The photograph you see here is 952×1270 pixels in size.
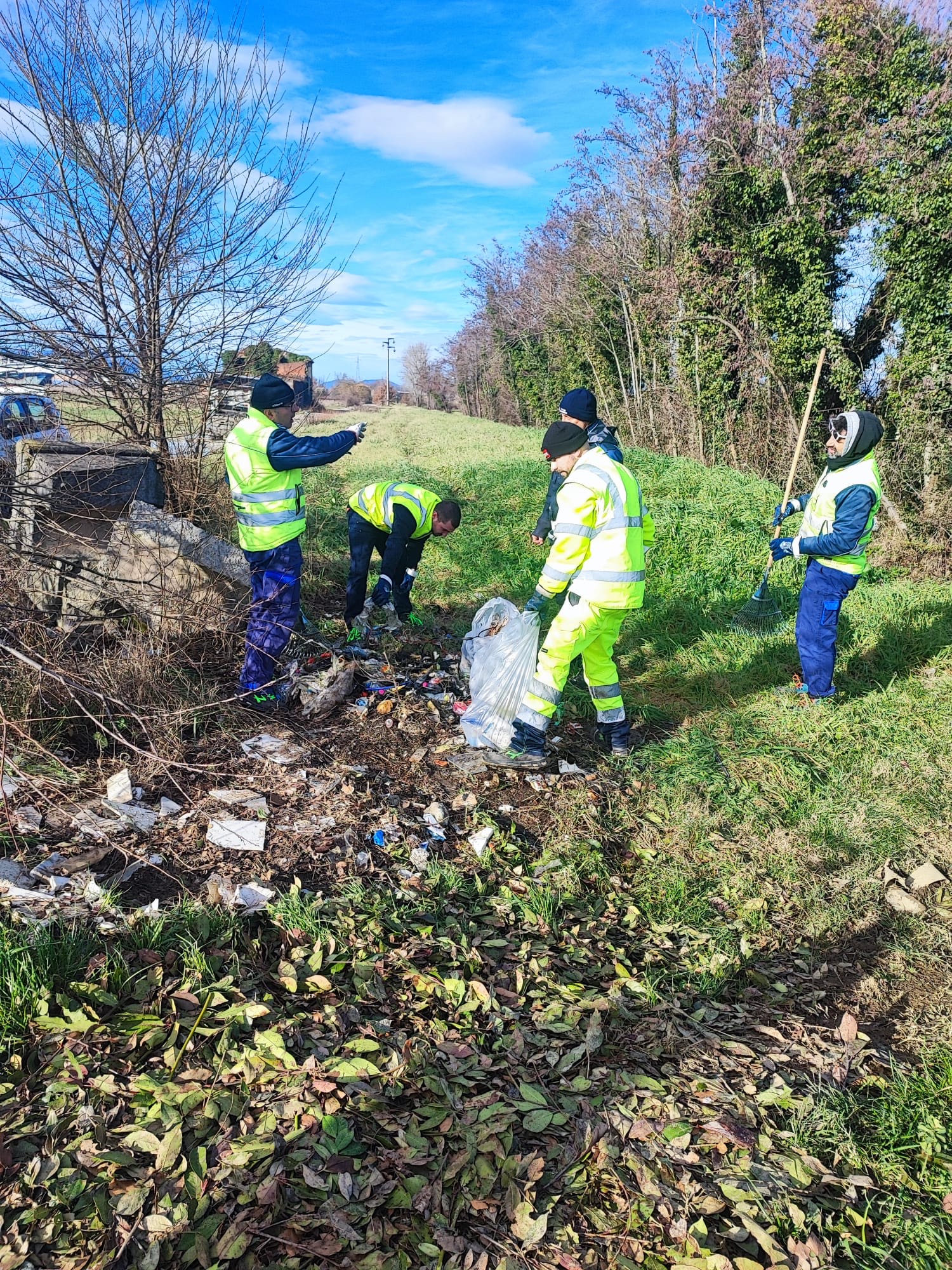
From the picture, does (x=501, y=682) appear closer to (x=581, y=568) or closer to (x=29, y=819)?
(x=581, y=568)

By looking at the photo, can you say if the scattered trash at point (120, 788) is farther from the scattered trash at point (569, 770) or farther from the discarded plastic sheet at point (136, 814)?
the scattered trash at point (569, 770)

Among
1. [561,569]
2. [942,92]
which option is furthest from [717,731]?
[942,92]

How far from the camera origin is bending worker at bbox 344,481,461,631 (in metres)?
5.65

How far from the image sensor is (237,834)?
3.42m

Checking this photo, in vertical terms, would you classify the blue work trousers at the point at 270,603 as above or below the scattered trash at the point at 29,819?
above

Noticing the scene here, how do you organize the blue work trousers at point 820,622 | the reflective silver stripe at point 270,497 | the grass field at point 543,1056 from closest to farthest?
the grass field at point 543,1056, the reflective silver stripe at point 270,497, the blue work trousers at point 820,622

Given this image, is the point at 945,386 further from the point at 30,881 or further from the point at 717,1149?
the point at 30,881

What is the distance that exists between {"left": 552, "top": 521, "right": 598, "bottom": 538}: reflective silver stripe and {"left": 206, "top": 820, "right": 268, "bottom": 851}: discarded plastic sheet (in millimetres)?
2151

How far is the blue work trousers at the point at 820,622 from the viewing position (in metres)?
4.89

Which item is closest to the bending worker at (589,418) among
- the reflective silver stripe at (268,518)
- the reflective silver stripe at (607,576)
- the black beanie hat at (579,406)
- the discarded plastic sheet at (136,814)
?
the black beanie hat at (579,406)

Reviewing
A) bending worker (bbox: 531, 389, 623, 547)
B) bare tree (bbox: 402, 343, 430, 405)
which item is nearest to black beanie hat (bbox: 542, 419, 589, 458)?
bending worker (bbox: 531, 389, 623, 547)

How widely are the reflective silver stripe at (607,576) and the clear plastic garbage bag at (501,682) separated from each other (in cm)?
53

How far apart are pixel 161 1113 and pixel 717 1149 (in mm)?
1620

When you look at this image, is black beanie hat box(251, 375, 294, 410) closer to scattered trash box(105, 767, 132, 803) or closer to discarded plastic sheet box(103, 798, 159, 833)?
scattered trash box(105, 767, 132, 803)
